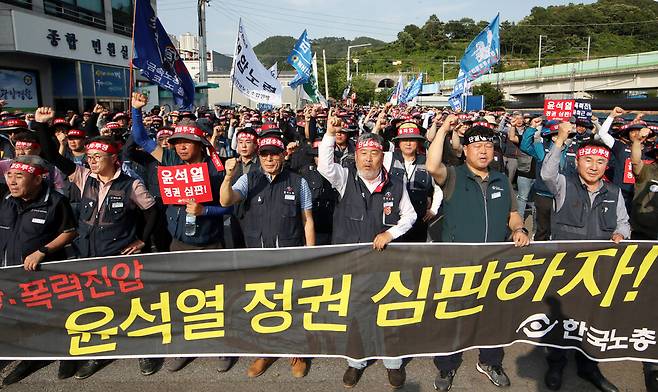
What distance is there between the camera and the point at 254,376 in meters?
3.87

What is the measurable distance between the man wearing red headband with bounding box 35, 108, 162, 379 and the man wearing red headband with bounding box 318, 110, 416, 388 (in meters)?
1.71

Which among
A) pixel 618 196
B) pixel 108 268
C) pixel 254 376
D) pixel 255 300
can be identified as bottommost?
pixel 254 376

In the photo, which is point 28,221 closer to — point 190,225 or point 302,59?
point 190,225

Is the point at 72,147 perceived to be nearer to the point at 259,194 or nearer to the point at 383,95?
the point at 259,194

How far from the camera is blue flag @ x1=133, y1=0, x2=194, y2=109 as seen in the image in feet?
22.9

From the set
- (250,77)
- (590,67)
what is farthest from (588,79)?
(250,77)

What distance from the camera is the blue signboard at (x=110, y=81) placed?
897 inches

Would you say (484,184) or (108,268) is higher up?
(484,184)

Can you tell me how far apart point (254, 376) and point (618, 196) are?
11.1ft

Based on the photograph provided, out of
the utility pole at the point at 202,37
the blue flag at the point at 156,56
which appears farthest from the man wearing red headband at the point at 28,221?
the utility pole at the point at 202,37

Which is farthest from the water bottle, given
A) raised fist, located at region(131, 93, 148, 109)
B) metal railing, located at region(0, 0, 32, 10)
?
metal railing, located at region(0, 0, 32, 10)

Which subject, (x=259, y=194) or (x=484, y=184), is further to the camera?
(x=259, y=194)

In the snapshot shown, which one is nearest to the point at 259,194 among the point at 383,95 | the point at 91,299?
the point at 91,299

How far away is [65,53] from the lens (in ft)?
64.9
